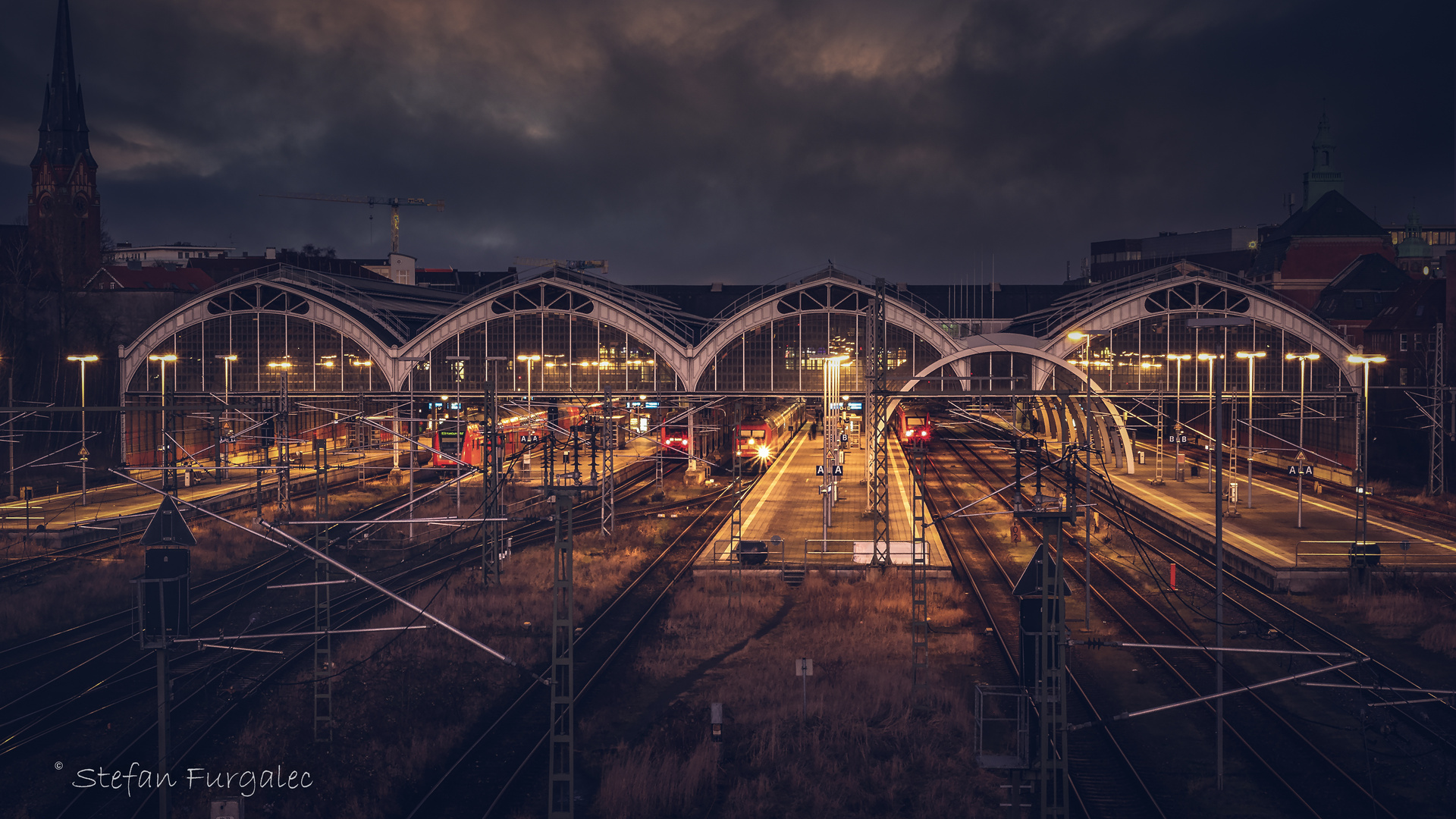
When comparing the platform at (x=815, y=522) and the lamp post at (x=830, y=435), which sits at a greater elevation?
the lamp post at (x=830, y=435)

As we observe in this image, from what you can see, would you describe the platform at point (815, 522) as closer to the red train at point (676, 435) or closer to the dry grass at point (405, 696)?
the red train at point (676, 435)

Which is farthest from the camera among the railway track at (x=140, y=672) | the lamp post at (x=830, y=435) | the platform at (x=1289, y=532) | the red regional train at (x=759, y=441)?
the red regional train at (x=759, y=441)

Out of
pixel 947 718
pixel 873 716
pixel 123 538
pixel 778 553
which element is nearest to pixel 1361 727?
pixel 947 718

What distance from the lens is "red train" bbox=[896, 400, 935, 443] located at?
6581cm

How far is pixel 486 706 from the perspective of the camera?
18938 mm

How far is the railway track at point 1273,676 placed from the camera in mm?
15203

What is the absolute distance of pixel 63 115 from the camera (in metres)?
83.2

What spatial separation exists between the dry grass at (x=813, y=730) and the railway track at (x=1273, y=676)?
182 inches

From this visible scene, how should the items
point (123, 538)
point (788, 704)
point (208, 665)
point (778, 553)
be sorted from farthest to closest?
point (123, 538) → point (778, 553) → point (208, 665) → point (788, 704)

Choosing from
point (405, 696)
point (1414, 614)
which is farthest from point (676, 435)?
point (405, 696)

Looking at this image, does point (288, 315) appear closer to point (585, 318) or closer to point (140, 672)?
point (585, 318)

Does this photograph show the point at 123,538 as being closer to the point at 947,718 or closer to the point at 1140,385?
the point at 947,718

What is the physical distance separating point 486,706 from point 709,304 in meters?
82.2

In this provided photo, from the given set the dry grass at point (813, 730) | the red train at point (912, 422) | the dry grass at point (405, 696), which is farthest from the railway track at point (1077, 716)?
the red train at point (912, 422)
